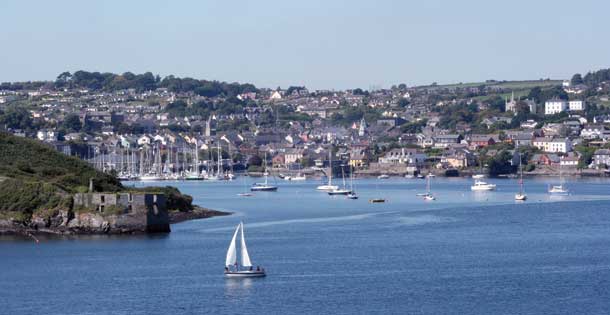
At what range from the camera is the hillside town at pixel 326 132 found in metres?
122

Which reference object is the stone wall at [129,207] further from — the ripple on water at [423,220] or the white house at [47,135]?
the white house at [47,135]

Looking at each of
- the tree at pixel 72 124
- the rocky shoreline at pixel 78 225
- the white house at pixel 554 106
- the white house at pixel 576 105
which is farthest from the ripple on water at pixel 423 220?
the white house at pixel 576 105

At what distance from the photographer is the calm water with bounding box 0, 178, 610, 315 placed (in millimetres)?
31359

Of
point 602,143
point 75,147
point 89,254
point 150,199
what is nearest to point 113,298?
point 89,254

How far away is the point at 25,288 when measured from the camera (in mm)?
34031

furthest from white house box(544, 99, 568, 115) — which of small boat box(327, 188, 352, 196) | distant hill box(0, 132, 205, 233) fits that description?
distant hill box(0, 132, 205, 233)

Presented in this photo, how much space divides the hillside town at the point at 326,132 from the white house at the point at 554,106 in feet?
0.37

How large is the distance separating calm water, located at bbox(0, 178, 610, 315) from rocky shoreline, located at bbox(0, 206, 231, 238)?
3.23 feet

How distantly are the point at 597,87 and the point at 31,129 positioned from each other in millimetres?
80465

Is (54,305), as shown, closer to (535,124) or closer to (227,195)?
(227,195)

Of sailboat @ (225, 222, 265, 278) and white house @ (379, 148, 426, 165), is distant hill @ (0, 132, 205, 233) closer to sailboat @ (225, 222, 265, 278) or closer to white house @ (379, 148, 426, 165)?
sailboat @ (225, 222, 265, 278)

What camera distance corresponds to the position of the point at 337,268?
37281mm

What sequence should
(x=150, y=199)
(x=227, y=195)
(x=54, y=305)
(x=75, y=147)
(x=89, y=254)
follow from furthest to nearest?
1. (x=75, y=147)
2. (x=227, y=195)
3. (x=150, y=199)
4. (x=89, y=254)
5. (x=54, y=305)

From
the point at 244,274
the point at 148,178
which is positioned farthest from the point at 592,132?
the point at 244,274
